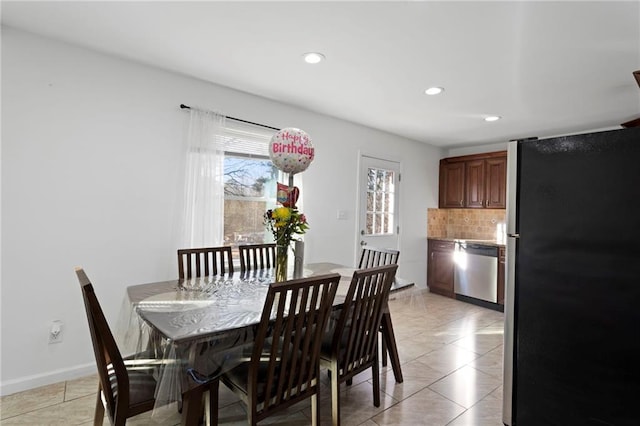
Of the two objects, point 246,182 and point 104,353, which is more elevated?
point 246,182

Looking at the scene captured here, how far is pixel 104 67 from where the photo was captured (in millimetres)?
2469

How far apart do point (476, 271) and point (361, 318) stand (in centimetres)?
327

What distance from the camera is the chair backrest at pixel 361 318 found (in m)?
1.82

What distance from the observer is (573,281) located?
128 cm

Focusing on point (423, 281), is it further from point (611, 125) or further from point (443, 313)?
point (611, 125)

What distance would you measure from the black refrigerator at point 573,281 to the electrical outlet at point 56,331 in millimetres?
2851

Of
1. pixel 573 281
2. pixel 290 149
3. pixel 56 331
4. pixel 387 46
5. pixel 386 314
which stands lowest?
pixel 56 331

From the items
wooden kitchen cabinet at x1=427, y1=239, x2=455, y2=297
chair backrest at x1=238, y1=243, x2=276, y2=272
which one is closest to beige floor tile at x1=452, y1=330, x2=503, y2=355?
wooden kitchen cabinet at x1=427, y1=239, x2=455, y2=297

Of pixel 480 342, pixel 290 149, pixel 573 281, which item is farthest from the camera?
pixel 480 342

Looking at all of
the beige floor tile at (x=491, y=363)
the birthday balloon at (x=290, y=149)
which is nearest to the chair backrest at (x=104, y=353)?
the birthday balloon at (x=290, y=149)

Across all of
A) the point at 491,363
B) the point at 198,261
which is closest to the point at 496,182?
the point at 491,363

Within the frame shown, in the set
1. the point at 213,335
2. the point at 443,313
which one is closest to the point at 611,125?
the point at 443,313

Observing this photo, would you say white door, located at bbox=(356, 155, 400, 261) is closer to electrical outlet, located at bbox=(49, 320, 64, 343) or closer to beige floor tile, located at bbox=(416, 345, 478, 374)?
beige floor tile, located at bbox=(416, 345, 478, 374)

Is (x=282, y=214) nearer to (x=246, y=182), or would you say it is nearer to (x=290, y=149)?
(x=290, y=149)
